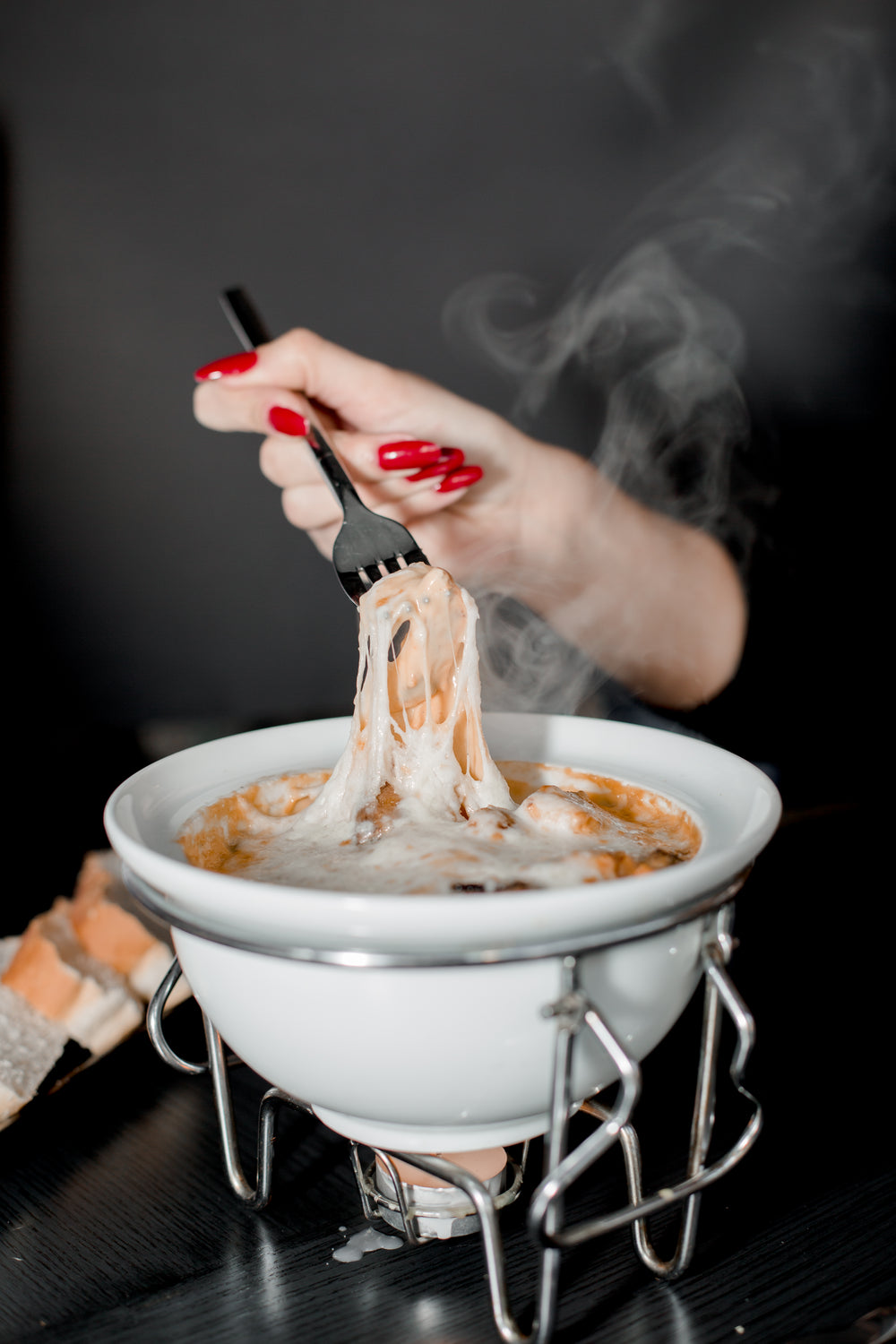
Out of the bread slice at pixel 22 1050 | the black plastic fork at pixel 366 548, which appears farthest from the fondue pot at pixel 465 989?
the black plastic fork at pixel 366 548

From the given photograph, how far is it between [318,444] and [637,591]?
90 cm

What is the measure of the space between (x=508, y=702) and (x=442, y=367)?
1.16 m

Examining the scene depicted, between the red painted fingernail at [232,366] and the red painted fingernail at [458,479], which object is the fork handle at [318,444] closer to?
the red painted fingernail at [232,366]

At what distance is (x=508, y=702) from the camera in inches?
60.5

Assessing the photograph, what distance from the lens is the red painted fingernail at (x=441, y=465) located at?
1239 mm

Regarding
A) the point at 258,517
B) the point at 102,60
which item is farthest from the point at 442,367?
the point at 102,60

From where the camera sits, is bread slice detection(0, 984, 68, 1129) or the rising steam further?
the rising steam

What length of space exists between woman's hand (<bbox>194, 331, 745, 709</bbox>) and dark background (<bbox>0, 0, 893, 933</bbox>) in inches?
9.1

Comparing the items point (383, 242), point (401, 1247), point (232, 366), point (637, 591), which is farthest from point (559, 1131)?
point (383, 242)

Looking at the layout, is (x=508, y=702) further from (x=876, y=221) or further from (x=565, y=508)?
(x=876, y=221)

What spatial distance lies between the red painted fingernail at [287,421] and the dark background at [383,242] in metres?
1.15

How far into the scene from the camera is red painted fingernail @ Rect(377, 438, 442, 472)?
120 centimetres

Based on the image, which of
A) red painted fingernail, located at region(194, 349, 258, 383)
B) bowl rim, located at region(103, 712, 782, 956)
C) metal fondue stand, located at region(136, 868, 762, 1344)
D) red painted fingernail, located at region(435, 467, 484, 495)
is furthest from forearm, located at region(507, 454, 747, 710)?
metal fondue stand, located at region(136, 868, 762, 1344)

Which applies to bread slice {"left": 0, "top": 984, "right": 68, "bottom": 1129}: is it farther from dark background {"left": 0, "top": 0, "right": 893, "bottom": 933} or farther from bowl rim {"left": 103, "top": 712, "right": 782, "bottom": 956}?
dark background {"left": 0, "top": 0, "right": 893, "bottom": 933}
